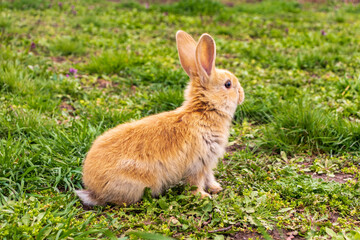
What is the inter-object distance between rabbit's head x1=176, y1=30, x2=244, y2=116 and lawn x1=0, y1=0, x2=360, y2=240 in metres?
0.81

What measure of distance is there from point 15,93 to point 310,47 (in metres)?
5.70

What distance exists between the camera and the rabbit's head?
3.83 m

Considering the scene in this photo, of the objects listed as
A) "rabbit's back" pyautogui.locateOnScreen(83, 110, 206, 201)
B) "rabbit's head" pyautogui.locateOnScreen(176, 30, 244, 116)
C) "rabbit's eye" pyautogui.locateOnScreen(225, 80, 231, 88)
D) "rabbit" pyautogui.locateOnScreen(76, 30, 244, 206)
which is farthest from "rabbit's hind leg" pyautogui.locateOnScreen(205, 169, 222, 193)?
"rabbit's eye" pyautogui.locateOnScreen(225, 80, 231, 88)

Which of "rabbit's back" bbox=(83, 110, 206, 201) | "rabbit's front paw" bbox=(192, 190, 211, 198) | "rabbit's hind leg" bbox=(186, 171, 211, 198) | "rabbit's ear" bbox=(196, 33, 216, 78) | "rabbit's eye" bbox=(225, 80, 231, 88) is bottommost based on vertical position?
"rabbit's front paw" bbox=(192, 190, 211, 198)

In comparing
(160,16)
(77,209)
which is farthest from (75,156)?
(160,16)

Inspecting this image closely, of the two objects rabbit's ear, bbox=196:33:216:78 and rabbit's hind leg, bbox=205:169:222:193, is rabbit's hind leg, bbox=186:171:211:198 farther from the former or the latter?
rabbit's ear, bbox=196:33:216:78

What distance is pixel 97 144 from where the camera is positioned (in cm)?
362

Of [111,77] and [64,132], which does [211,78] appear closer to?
[64,132]

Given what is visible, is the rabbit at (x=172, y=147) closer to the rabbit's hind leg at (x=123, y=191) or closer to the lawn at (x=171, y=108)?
the rabbit's hind leg at (x=123, y=191)

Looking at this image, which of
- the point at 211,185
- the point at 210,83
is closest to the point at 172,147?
the point at 211,185

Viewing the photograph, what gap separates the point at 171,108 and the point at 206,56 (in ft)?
5.70

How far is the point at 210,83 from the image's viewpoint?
3912 millimetres

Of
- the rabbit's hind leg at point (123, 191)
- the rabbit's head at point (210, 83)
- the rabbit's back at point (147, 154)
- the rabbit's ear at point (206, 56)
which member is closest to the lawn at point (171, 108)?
the rabbit's hind leg at point (123, 191)

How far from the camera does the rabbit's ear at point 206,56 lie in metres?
3.79
